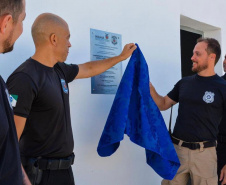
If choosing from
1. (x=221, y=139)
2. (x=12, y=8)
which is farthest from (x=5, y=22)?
(x=221, y=139)

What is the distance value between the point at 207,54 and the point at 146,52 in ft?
1.76

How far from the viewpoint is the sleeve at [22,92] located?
5.62 feet

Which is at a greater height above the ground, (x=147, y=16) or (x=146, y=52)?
(x=147, y=16)

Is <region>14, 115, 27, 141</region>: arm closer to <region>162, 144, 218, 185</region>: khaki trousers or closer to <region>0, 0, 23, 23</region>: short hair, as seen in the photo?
<region>0, 0, 23, 23</region>: short hair

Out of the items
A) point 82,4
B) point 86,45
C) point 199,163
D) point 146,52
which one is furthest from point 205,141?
point 82,4

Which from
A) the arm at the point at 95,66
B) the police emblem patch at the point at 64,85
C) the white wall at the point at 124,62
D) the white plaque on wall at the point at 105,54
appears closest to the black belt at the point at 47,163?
the police emblem patch at the point at 64,85

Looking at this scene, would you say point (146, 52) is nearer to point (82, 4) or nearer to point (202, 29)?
point (82, 4)

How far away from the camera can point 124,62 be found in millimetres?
2873

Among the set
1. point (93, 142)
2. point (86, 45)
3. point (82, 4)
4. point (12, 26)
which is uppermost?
point (82, 4)

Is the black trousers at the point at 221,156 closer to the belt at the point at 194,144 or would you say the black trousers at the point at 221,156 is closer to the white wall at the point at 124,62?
the belt at the point at 194,144

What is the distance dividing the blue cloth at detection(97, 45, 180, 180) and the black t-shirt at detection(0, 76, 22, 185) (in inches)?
48.2

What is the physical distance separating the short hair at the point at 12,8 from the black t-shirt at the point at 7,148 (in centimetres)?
25

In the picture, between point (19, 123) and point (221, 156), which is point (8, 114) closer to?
point (19, 123)

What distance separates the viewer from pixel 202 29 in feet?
13.5
